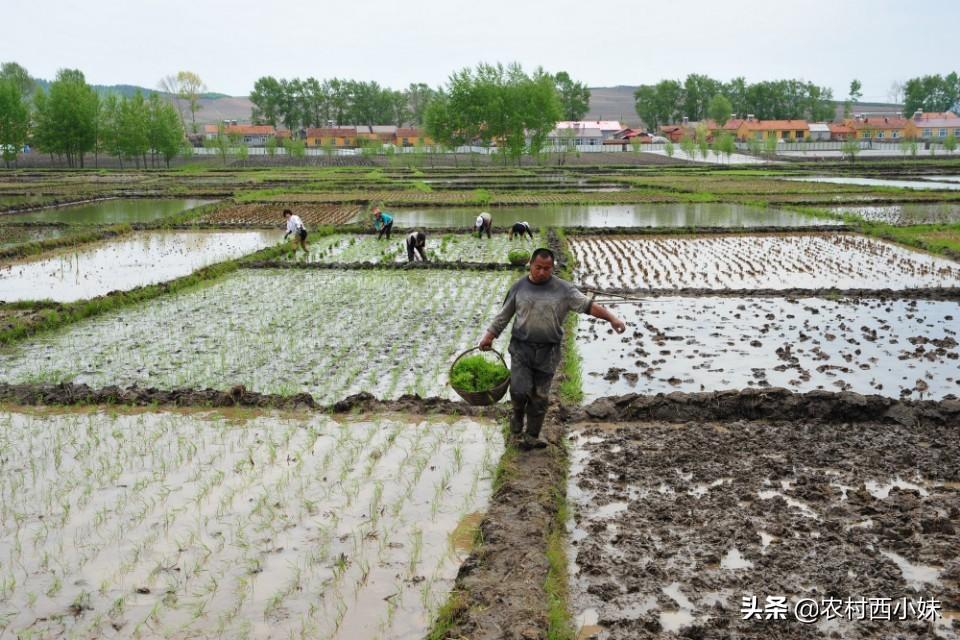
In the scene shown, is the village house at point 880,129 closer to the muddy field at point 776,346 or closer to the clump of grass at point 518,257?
the clump of grass at point 518,257

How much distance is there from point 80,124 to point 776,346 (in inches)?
2488

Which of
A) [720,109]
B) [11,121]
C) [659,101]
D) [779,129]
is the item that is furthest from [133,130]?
[659,101]

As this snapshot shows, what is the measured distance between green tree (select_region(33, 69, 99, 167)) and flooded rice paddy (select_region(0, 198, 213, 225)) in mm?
32864

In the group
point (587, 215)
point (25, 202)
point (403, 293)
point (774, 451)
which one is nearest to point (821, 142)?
point (587, 215)

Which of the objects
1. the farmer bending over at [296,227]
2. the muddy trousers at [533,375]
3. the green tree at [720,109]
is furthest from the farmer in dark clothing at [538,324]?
the green tree at [720,109]

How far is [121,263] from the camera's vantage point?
1694 centimetres

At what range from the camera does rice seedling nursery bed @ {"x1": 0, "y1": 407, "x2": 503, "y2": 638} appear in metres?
4.18

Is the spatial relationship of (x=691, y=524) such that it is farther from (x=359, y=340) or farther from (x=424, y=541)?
(x=359, y=340)

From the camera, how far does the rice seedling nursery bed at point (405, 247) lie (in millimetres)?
17047

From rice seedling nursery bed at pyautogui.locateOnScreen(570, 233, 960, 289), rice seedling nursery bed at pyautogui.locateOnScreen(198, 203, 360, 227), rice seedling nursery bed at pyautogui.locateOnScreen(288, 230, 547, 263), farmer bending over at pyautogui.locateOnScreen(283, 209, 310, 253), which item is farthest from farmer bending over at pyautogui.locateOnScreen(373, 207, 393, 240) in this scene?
rice seedling nursery bed at pyautogui.locateOnScreen(198, 203, 360, 227)

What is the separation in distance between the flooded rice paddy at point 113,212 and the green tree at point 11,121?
3200cm

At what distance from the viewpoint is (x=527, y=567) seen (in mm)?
4516

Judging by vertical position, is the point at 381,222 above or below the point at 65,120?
below

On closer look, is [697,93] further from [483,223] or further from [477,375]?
[477,375]
